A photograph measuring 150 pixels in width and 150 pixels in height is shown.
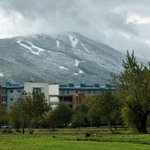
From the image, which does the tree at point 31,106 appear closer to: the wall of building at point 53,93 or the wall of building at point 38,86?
the wall of building at point 38,86

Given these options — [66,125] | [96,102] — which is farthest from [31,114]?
[66,125]

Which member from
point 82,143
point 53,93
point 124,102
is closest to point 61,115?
point 53,93

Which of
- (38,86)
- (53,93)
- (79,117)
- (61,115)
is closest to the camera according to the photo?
(61,115)

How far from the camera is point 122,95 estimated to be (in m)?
70.2

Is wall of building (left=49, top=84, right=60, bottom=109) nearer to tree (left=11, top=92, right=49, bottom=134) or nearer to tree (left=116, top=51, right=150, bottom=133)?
tree (left=11, top=92, right=49, bottom=134)

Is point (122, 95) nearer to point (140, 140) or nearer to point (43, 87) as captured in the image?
point (140, 140)

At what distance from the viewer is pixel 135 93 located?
68.3 meters

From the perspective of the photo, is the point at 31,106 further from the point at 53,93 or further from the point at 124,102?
the point at 53,93

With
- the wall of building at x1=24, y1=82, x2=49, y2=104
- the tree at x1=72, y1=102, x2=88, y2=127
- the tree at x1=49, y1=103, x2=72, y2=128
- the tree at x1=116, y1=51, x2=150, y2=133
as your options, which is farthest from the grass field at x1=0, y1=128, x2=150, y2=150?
the wall of building at x1=24, y1=82, x2=49, y2=104

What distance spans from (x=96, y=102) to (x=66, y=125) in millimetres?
66025

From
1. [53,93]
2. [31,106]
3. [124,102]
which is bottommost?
[124,102]

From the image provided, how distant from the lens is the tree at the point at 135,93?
2670 inches

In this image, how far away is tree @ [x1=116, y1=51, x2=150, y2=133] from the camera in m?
67.8

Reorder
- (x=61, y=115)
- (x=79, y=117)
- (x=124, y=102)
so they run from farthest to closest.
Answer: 1. (x=79, y=117)
2. (x=61, y=115)
3. (x=124, y=102)
